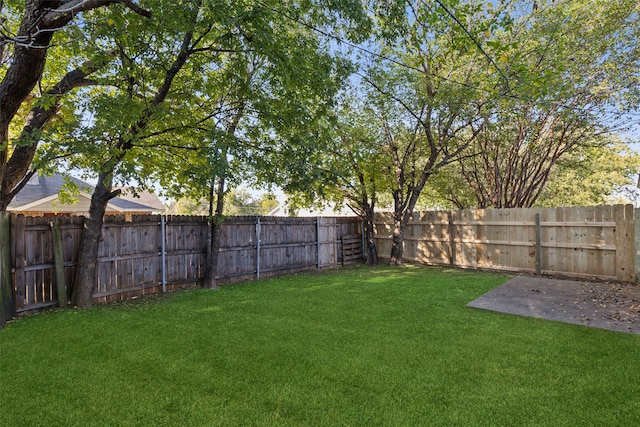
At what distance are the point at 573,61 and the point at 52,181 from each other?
17.6 meters

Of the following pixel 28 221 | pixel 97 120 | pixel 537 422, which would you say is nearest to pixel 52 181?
pixel 28 221

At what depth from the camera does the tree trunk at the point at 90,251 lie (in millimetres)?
5242

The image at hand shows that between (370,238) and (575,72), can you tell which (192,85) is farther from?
(575,72)

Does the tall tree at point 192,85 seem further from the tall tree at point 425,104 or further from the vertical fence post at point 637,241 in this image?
the vertical fence post at point 637,241

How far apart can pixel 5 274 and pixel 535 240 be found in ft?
32.0

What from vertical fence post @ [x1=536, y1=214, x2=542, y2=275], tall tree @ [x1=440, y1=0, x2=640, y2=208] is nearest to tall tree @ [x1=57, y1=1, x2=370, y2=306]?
tall tree @ [x1=440, y1=0, x2=640, y2=208]

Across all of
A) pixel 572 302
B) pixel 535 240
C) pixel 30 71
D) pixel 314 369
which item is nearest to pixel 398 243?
pixel 535 240

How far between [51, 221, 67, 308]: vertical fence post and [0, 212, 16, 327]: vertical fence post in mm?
550

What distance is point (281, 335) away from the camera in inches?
149

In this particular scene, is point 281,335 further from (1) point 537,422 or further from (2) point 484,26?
(2) point 484,26

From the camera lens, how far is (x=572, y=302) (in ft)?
16.8

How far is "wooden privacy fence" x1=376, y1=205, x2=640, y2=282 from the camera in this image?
6754mm

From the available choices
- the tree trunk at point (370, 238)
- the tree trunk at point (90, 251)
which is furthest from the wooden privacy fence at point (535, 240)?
the tree trunk at point (90, 251)

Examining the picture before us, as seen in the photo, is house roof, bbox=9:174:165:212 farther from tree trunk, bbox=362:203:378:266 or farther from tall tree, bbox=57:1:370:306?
tree trunk, bbox=362:203:378:266
